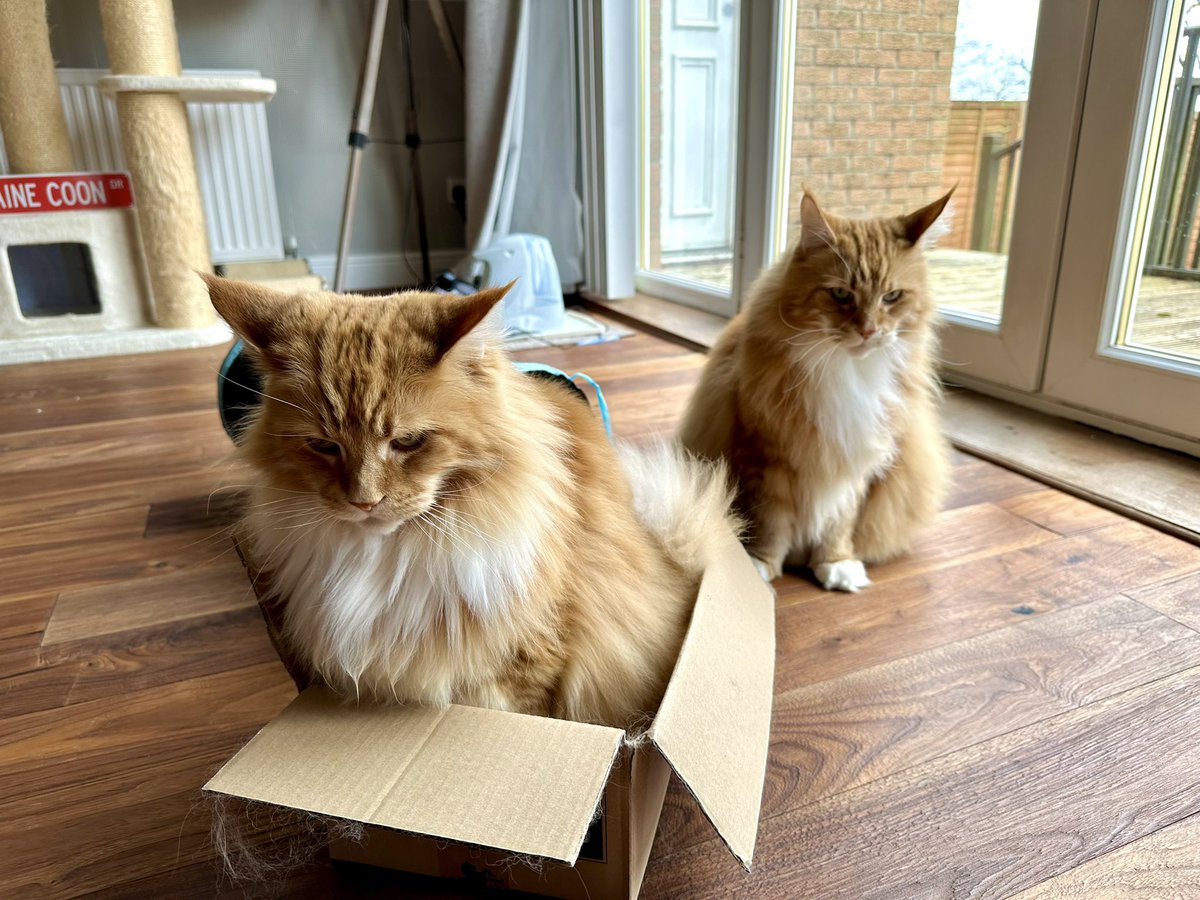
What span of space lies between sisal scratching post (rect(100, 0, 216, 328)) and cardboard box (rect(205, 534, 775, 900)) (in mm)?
2561

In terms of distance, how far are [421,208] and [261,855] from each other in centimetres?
344

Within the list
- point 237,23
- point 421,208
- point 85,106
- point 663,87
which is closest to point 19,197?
point 85,106

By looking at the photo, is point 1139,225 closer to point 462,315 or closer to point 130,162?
point 462,315

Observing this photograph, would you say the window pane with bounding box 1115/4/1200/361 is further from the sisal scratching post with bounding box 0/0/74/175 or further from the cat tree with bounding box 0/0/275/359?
the sisal scratching post with bounding box 0/0/74/175

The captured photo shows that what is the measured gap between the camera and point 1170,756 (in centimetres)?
98

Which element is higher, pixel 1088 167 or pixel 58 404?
pixel 1088 167

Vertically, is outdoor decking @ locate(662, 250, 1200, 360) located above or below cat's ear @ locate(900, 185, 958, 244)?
below

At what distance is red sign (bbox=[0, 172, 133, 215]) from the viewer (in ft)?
9.60

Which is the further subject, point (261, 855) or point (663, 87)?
point (663, 87)

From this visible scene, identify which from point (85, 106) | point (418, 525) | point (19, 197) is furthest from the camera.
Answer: point (85, 106)

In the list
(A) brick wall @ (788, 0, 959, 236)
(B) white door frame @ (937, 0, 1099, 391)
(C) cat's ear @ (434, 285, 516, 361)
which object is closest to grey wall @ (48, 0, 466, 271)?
(A) brick wall @ (788, 0, 959, 236)

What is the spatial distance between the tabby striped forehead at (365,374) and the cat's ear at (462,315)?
2 centimetres

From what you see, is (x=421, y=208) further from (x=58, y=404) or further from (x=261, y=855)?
(x=261, y=855)

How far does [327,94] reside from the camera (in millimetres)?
3861
